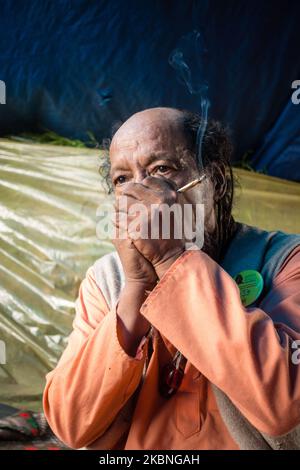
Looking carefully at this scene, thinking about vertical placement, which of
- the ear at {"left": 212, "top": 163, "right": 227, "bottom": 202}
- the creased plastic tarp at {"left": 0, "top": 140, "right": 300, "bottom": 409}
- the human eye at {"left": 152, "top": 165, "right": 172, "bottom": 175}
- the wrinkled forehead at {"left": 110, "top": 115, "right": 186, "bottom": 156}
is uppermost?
the wrinkled forehead at {"left": 110, "top": 115, "right": 186, "bottom": 156}

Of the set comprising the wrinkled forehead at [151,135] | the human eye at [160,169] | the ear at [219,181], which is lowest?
the ear at [219,181]

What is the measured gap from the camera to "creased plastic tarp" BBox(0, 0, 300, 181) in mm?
2676

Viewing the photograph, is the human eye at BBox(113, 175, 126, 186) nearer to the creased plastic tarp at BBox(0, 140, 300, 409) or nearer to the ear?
the ear

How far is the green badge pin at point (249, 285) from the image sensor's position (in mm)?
1303

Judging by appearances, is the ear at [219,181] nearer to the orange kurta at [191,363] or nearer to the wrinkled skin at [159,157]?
the wrinkled skin at [159,157]

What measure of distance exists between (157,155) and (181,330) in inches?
18.8

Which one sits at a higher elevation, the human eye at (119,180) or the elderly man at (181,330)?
the human eye at (119,180)

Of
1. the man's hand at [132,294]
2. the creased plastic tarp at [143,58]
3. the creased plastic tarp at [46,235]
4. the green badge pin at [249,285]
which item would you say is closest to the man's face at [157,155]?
the green badge pin at [249,285]

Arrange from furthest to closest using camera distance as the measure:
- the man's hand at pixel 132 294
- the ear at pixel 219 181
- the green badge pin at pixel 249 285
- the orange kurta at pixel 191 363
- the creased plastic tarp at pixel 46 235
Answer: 1. the creased plastic tarp at pixel 46 235
2. the ear at pixel 219 181
3. the green badge pin at pixel 249 285
4. the man's hand at pixel 132 294
5. the orange kurta at pixel 191 363

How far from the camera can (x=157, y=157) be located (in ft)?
4.67

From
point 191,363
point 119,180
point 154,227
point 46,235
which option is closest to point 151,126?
point 119,180

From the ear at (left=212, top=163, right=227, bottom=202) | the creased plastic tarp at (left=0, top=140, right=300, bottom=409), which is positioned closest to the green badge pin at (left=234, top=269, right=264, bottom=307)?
the ear at (left=212, top=163, right=227, bottom=202)

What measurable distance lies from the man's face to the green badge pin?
151mm

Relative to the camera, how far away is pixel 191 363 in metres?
1.25
